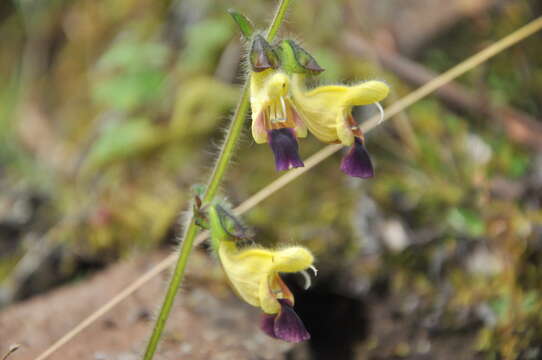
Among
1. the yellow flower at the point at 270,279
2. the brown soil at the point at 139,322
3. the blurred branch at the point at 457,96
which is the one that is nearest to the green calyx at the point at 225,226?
the yellow flower at the point at 270,279

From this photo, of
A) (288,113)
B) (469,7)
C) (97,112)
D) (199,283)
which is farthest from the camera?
(97,112)

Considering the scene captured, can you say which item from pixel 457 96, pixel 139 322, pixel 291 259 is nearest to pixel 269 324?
pixel 291 259

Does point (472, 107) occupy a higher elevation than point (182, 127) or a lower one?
higher

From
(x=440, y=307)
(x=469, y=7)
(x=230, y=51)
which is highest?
(x=469, y=7)

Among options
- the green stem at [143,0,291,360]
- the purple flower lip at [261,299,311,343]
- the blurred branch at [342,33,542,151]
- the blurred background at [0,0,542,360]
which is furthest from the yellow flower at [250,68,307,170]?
the blurred branch at [342,33,542,151]

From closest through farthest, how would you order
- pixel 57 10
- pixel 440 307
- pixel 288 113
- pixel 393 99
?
pixel 288 113 < pixel 440 307 < pixel 393 99 < pixel 57 10

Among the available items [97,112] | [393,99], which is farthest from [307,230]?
[97,112]

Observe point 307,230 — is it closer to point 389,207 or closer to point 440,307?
point 389,207

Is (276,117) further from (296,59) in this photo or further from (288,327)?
(288,327)

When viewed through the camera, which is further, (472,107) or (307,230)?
(472,107)
